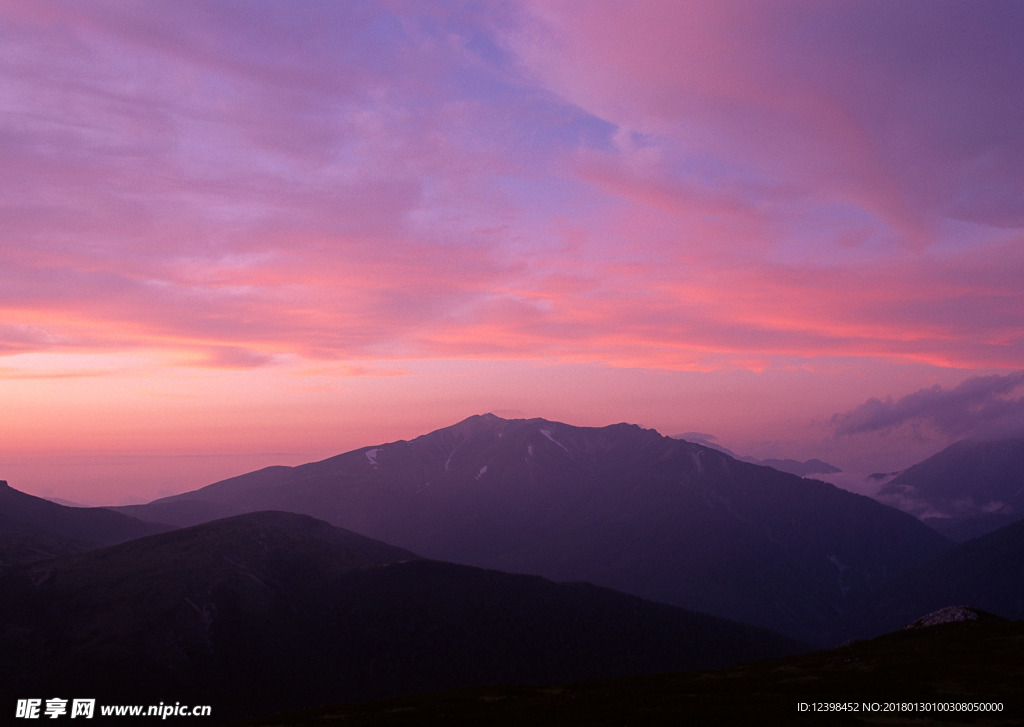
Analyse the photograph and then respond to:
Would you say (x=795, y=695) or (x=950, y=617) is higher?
(x=795, y=695)

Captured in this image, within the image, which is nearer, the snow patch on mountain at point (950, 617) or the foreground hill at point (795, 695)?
the foreground hill at point (795, 695)

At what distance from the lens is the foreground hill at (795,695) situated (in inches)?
2399

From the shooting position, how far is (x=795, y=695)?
70.6 metres

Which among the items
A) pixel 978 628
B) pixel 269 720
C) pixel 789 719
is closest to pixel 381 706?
pixel 269 720

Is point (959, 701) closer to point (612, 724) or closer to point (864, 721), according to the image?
point (864, 721)

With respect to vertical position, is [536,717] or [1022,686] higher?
[1022,686]

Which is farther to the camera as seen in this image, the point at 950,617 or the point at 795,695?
the point at 950,617

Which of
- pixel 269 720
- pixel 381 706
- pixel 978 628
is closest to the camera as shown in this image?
pixel 269 720

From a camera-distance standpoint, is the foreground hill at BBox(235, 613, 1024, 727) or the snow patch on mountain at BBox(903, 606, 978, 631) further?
the snow patch on mountain at BBox(903, 606, 978, 631)

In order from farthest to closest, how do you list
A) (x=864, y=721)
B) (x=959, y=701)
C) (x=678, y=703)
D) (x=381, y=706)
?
(x=381, y=706), (x=678, y=703), (x=959, y=701), (x=864, y=721)

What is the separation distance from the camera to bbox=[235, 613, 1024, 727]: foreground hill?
200 feet

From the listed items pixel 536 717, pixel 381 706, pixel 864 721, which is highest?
pixel 864 721

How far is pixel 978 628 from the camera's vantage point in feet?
346

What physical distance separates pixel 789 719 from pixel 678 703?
15772 millimetres
